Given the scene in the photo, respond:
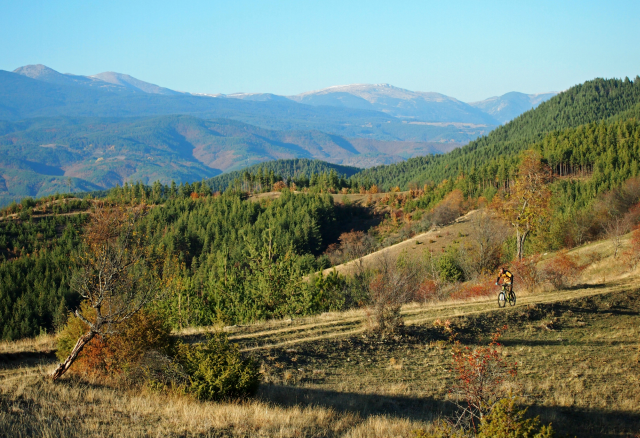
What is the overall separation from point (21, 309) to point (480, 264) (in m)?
80.2

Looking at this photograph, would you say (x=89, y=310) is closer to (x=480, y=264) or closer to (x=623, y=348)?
(x=623, y=348)

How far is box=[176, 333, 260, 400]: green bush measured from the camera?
11.7m

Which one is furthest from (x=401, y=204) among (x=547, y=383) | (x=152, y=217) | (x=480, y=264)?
(x=547, y=383)

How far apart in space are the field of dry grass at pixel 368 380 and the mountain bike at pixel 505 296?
710mm

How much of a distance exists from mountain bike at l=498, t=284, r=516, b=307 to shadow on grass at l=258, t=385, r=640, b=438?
400 inches

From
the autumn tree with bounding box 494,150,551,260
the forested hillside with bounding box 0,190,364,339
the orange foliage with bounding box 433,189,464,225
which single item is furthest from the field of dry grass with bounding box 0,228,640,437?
the orange foliage with bounding box 433,189,464,225

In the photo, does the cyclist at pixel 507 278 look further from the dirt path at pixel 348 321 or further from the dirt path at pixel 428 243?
the dirt path at pixel 428 243

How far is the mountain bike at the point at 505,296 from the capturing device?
22184 millimetres

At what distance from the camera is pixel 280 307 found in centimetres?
4516

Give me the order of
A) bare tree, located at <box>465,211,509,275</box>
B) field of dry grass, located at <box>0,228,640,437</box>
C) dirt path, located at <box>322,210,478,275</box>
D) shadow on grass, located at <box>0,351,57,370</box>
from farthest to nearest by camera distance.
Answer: dirt path, located at <box>322,210,478,275</box>
bare tree, located at <box>465,211,509,275</box>
shadow on grass, located at <box>0,351,57,370</box>
field of dry grass, located at <box>0,228,640,437</box>

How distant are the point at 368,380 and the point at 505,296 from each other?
421 inches

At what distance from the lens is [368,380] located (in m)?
14.7

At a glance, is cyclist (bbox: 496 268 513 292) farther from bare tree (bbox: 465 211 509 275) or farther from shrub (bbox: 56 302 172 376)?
bare tree (bbox: 465 211 509 275)

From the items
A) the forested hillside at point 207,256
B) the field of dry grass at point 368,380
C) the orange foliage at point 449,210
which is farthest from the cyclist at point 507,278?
the orange foliage at point 449,210
